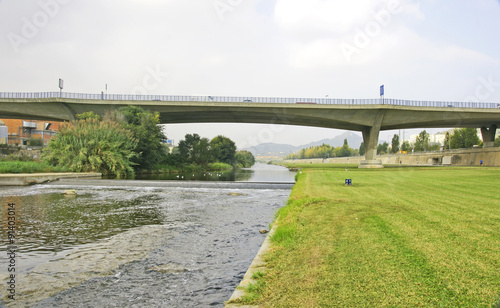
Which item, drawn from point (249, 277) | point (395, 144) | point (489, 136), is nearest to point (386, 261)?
point (249, 277)

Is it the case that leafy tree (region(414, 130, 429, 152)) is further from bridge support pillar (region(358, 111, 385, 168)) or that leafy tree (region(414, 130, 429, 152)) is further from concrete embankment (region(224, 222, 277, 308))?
concrete embankment (region(224, 222, 277, 308))

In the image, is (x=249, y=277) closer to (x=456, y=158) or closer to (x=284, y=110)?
(x=284, y=110)

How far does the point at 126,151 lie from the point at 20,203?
1056 inches

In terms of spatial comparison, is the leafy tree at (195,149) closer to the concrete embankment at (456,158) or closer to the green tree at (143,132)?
the green tree at (143,132)

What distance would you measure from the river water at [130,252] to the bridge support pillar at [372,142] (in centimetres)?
5540

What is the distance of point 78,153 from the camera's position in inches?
1761

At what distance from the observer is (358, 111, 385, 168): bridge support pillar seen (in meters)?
69.5

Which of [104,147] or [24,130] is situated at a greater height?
[24,130]

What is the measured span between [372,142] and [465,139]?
71.2 m

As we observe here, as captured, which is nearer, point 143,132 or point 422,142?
point 143,132

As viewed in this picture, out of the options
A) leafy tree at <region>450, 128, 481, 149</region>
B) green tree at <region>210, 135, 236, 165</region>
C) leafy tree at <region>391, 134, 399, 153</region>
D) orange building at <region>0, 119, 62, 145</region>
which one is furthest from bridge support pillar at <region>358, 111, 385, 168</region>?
orange building at <region>0, 119, 62, 145</region>

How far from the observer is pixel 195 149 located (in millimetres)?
91500

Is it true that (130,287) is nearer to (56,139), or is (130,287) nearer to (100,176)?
(100,176)

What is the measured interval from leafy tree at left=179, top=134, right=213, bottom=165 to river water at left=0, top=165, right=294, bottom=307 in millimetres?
69757
